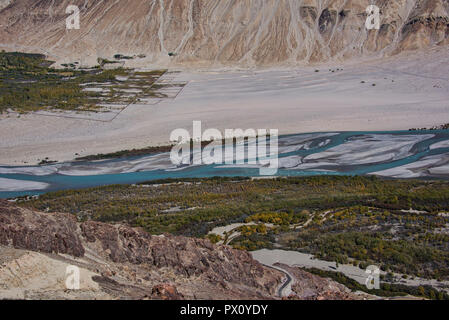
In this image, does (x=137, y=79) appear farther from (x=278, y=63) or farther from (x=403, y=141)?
(x=403, y=141)

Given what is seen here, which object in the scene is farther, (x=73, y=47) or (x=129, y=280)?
(x=73, y=47)

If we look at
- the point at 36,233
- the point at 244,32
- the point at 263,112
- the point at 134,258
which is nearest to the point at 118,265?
the point at 134,258

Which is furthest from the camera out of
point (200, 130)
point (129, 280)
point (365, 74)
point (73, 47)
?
point (73, 47)

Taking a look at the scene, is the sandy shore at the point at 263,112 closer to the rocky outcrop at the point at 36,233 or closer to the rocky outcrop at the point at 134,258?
the rocky outcrop at the point at 134,258

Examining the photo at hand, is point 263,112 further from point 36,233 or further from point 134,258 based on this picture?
point 36,233

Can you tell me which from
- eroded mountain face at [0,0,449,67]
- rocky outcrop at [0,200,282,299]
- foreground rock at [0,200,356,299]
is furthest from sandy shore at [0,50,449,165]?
foreground rock at [0,200,356,299]

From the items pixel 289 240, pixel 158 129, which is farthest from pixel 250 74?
pixel 289 240

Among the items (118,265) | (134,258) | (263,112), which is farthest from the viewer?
(263,112)
